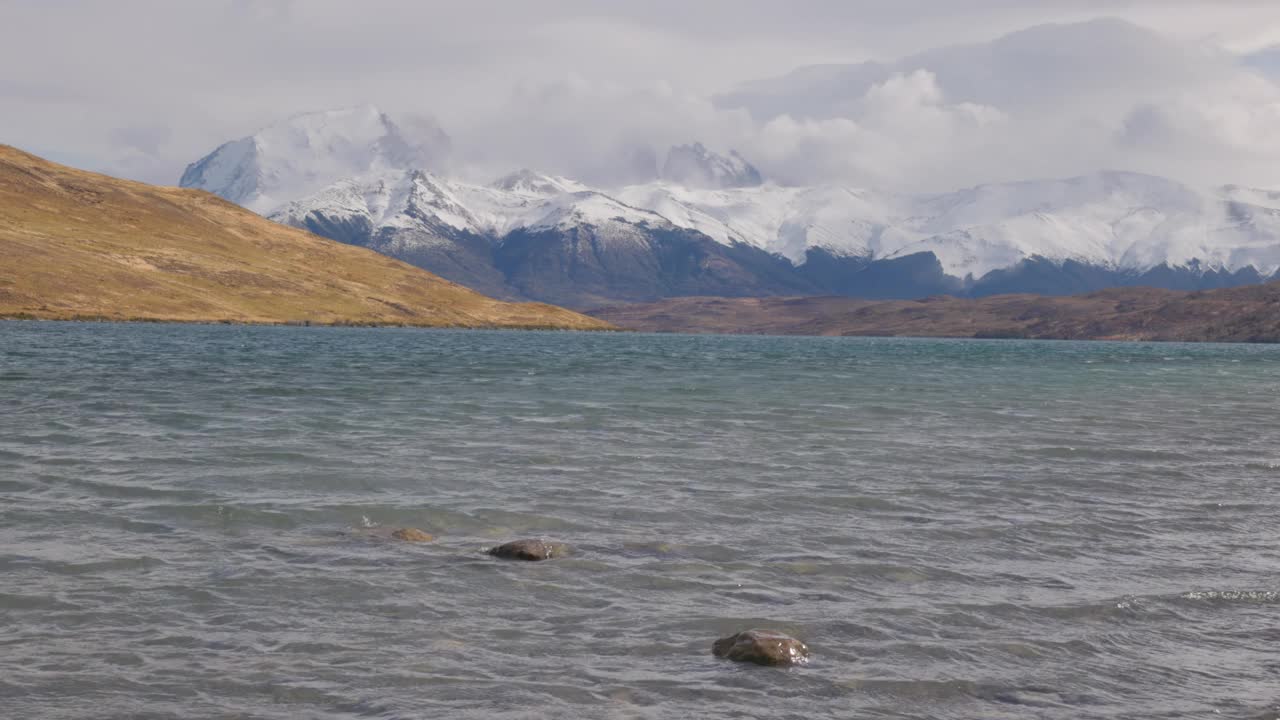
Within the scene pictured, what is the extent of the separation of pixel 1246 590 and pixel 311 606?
1389 centimetres

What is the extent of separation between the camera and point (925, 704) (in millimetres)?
12898

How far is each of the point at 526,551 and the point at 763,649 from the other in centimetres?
611

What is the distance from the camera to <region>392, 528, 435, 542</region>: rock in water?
67.7 ft

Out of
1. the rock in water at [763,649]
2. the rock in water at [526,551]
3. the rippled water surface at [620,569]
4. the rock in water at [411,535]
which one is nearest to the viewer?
the rippled water surface at [620,569]

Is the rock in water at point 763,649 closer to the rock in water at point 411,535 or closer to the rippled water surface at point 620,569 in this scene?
the rippled water surface at point 620,569

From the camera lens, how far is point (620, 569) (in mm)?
18672

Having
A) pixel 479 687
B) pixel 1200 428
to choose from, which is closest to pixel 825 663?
pixel 479 687

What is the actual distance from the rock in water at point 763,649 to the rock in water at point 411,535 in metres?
7.80

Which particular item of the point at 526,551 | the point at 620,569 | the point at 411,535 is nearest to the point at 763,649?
the point at 620,569

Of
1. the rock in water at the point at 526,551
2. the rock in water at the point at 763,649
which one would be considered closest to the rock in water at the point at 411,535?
the rock in water at the point at 526,551

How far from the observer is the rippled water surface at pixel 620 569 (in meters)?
13.1

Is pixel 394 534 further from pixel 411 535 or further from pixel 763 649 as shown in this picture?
pixel 763 649

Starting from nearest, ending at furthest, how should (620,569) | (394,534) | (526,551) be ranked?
(620,569) < (526,551) < (394,534)

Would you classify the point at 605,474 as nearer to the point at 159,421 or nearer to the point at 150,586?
the point at 150,586
